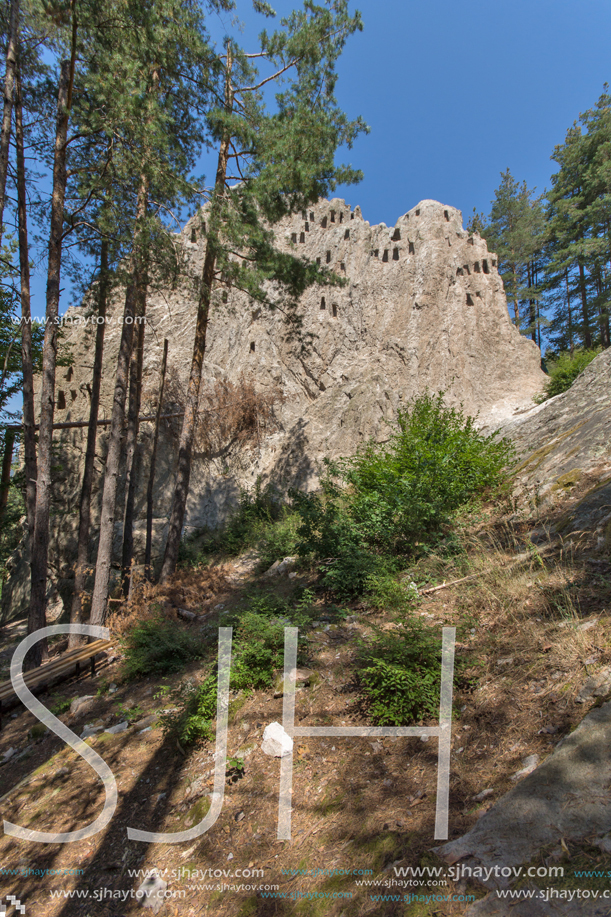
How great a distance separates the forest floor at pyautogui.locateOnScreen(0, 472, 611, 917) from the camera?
2.40 meters

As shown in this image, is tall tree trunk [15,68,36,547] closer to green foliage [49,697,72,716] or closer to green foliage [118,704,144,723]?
green foliage [49,697,72,716]

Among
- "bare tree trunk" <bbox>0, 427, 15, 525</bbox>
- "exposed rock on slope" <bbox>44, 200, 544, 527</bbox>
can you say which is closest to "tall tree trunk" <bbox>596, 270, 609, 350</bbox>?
"exposed rock on slope" <bbox>44, 200, 544, 527</bbox>

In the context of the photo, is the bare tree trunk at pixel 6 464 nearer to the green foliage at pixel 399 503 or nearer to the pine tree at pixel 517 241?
the green foliage at pixel 399 503

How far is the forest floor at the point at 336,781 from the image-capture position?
7.87ft

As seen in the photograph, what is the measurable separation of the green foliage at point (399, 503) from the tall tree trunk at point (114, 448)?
13.9ft

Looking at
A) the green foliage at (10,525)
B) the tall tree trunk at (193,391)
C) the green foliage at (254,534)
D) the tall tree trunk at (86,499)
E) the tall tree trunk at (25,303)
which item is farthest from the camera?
the green foliage at (10,525)

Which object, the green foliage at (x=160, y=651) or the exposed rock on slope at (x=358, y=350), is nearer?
the green foliage at (x=160, y=651)

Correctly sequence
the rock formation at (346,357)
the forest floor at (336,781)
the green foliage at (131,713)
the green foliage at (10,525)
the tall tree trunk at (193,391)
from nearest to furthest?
the forest floor at (336,781) → the green foliage at (131,713) → the tall tree trunk at (193,391) → the green foliage at (10,525) → the rock formation at (346,357)

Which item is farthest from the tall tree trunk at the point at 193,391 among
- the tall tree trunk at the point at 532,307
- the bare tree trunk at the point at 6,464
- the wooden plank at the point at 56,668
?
the tall tree trunk at the point at 532,307

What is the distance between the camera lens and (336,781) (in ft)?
10.2

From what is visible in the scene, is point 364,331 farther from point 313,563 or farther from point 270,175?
point 313,563

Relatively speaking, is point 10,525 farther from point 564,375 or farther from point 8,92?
point 564,375

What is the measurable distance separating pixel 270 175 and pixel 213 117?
5.47ft

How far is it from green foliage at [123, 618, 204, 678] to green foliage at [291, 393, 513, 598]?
2.35 metres
